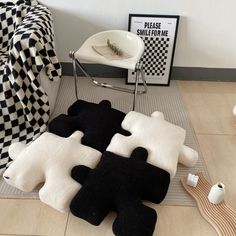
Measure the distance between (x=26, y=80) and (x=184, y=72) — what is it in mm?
1357

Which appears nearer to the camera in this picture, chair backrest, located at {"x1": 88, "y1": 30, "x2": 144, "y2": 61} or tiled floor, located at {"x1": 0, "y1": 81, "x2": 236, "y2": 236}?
tiled floor, located at {"x1": 0, "y1": 81, "x2": 236, "y2": 236}

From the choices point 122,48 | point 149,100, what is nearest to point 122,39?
point 122,48

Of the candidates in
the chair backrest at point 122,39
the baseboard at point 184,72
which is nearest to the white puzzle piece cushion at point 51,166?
the chair backrest at point 122,39

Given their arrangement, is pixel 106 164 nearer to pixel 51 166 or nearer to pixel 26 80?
pixel 51 166

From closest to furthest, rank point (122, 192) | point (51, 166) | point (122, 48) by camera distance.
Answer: point (122, 192)
point (51, 166)
point (122, 48)

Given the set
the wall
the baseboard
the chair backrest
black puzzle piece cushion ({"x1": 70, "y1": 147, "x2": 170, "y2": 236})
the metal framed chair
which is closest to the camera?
black puzzle piece cushion ({"x1": 70, "y1": 147, "x2": 170, "y2": 236})

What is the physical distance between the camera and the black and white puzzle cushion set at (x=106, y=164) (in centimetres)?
117

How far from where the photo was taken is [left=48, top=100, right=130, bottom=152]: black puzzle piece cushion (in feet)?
4.79

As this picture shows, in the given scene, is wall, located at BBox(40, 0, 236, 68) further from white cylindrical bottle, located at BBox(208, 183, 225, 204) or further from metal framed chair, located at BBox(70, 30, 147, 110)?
white cylindrical bottle, located at BBox(208, 183, 225, 204)

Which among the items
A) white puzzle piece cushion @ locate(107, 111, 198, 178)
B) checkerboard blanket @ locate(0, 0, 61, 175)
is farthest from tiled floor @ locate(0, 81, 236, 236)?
checkerboard blanket @ locate(0, 0, 61, 175)

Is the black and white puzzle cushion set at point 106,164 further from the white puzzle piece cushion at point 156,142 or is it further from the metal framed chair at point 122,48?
the metal framed chair at point 122,48

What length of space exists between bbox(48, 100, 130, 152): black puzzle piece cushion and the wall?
2.63ft

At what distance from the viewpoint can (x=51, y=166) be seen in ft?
4.25

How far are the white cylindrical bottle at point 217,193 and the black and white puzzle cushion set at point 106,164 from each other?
8.0 inches
